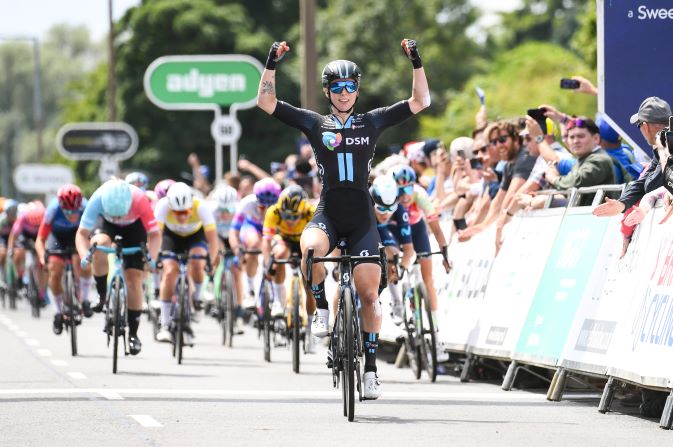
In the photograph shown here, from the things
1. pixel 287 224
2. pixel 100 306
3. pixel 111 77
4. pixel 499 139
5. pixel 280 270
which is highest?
pixel 111 77

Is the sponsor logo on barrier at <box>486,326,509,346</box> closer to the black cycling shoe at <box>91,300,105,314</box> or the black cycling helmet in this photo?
the black cycling helmet

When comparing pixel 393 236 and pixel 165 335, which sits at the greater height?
pixel 393 236

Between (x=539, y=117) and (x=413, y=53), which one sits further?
(x=539, y=117)

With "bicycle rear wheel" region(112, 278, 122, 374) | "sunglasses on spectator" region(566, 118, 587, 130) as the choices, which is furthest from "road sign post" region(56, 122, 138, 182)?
"sunglasses on spectator" region(566, 118, 587, 130)

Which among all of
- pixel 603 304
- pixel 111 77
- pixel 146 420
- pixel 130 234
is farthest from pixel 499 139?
pixel 111 77

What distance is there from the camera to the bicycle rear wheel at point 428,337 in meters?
14.5

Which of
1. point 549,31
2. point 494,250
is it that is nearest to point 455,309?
point 494,250

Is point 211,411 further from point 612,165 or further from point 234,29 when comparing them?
point 234,29

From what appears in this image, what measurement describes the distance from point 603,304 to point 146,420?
3.51 metres

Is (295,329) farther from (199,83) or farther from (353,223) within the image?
(199,83)

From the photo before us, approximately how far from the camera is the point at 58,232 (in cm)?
1877

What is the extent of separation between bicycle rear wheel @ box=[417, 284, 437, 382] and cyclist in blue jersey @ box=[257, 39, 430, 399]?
3177 mm

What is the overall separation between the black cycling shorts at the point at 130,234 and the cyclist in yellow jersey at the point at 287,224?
1.32 meters

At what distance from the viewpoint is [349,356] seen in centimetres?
1057
